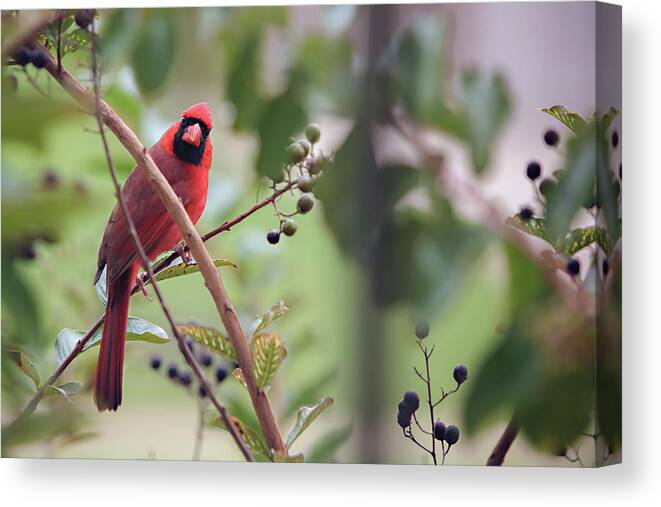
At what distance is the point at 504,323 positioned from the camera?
1.96m

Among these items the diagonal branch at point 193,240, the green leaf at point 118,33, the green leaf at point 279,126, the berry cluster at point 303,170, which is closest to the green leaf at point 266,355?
the diagonal branch at point 193,240

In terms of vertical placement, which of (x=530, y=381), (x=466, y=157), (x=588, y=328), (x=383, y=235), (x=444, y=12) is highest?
(x=444, y=12)

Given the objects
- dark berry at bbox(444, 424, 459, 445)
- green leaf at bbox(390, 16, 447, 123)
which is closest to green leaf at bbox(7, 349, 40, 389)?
dark berry at bbox(444, 424, 459, 445)

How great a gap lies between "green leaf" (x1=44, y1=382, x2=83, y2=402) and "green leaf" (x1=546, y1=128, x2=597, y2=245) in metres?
1.13

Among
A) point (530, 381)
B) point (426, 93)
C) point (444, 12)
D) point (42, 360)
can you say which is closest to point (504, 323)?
point (530, 381)

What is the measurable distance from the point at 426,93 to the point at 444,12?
0.19 meters

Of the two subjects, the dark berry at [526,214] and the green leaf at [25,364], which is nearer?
the dark berry at [526,214]

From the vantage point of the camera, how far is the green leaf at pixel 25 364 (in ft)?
6.74

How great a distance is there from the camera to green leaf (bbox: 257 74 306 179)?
199 centimetres

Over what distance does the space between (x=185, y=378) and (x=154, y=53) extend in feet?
2.46

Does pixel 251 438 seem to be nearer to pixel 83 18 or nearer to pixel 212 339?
pixel 212 339

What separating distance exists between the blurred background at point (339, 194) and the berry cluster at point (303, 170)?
0.02 m

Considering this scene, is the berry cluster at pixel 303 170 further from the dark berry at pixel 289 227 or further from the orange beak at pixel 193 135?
the orange beak at pixel 193 135

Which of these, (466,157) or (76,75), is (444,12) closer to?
(466,157)
